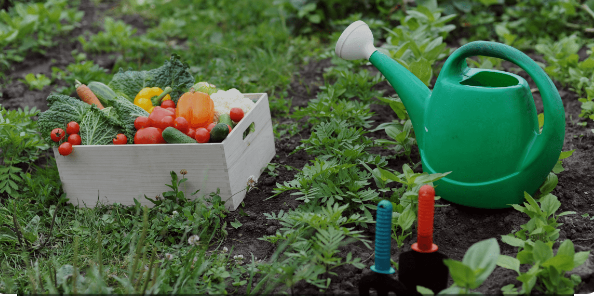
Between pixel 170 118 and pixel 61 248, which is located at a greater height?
pixel 170 118

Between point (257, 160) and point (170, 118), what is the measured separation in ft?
1.58

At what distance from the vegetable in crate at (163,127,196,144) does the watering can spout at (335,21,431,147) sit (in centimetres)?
79

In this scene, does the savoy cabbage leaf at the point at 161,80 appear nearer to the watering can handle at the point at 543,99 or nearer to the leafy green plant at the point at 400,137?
the leafy green plant at the point at 400,137

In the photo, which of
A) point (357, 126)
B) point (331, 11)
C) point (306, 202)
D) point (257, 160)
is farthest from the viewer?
point (331, 11)

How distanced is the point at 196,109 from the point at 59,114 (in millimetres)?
675

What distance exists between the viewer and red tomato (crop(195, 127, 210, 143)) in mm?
2088

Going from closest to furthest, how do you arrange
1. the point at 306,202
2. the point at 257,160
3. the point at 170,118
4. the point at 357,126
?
1. the point at 306,202
2. the point at 170,118
3. the point at 257,160
4. the point at 357,126

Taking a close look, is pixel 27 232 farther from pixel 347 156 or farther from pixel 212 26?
pixel 212 26

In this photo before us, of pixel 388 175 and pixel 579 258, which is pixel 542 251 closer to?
pixel 579 258

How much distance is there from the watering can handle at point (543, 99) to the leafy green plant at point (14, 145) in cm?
215

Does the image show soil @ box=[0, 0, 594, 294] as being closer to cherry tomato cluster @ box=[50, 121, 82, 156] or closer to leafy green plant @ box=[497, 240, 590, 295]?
leafy green plant @ box=[497, 240, 590, 295]

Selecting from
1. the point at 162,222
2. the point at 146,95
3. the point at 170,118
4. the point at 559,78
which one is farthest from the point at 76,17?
the point at 559,78

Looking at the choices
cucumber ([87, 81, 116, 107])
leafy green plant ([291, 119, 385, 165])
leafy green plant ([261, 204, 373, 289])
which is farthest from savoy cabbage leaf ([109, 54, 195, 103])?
leafy green plant ([261, 204, 373, 289])

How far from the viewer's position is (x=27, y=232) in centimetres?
205
